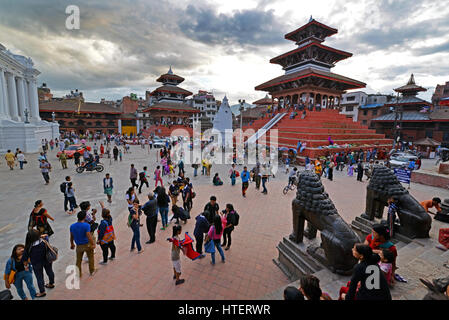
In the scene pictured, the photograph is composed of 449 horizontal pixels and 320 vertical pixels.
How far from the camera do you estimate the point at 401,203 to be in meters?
5.29

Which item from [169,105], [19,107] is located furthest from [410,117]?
[19,107]

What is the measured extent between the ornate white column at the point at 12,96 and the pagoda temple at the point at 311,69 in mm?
34720

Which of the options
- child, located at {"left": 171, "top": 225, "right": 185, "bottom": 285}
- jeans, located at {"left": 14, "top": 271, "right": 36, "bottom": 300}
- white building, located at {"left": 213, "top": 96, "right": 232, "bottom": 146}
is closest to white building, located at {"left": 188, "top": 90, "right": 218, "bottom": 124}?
white building, located at {"left": 213, "top": 96, "right": 232, "bottom": 146}

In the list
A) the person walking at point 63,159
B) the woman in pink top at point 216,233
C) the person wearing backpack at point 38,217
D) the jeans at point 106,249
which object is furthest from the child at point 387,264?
the person walking at point 63,159

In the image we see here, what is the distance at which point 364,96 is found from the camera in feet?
136

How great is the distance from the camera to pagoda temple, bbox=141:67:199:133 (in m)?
45.4

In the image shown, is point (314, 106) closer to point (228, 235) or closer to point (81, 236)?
point (228, 235)

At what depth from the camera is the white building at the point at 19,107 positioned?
2228 centimetres

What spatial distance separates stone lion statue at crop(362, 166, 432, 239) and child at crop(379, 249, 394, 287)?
8.08 feet

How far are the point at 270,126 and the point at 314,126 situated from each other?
18.7 feet

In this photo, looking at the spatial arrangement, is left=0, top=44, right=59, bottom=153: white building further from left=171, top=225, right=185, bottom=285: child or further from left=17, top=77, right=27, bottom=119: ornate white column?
→ left=171, top=225, right=185, bottom=285: child
